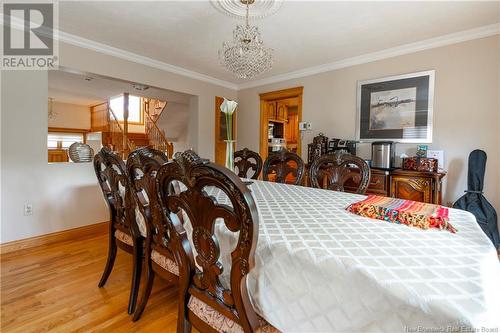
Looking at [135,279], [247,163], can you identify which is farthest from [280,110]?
[135,279]

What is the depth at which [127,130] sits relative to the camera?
554cm

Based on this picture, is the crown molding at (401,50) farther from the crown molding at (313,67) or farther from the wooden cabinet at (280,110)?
the wooden cabinet at (280,110)

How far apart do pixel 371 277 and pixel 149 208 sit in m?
1.05

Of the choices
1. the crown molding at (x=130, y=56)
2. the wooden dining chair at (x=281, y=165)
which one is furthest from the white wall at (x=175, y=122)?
the wooden dining chair at (x=281, y=165)

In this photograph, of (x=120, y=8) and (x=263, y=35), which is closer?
(x=120, y=8)

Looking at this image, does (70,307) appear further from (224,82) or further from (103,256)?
(224,82)

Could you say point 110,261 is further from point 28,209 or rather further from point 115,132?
point 115,132

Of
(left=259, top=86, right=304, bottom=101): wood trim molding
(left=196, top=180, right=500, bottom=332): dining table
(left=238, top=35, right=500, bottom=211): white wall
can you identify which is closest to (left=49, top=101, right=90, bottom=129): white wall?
(left=259, top=86, right=304, bottom=101): wood trim molding

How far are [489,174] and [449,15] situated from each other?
165 centimetres

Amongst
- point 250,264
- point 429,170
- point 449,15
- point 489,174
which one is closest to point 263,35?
point 449,15

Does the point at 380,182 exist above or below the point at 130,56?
below

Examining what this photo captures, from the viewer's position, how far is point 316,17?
2336mm

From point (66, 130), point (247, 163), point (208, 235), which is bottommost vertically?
point (208, 235)

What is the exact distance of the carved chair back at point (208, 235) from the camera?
72 centimetres
